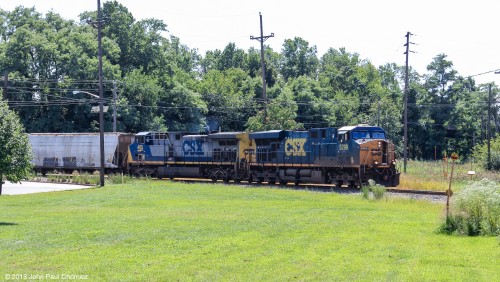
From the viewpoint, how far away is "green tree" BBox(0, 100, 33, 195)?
2239 centimetres

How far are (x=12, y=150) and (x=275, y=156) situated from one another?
21.6 metres

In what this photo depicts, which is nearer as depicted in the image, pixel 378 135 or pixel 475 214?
pixel 475 214

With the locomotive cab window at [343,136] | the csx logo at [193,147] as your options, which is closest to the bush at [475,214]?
the locomotive cab window at [343,136]

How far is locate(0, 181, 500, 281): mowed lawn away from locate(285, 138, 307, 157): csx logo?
550 inches

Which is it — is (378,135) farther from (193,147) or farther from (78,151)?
(78,151)

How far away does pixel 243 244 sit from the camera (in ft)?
50.2

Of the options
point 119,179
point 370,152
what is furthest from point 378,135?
point 119,179

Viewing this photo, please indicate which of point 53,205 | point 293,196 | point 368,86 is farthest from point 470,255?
point 368,86

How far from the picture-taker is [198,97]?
8419 cm

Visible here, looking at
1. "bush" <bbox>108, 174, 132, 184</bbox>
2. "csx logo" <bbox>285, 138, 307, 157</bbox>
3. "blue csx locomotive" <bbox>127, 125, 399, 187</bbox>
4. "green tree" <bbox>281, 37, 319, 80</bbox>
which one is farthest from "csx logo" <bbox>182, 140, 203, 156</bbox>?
"green tree" <bbox>281, 37, 319, 80</bbox>

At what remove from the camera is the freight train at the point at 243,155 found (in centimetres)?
3706

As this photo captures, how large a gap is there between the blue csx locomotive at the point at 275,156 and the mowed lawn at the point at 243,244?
11078 mm

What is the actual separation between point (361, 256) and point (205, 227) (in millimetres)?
6034

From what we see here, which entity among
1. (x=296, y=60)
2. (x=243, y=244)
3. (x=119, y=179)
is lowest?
(x=243, y=244)
